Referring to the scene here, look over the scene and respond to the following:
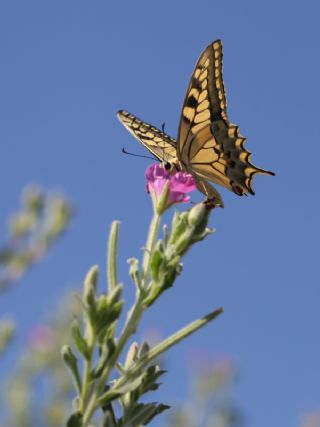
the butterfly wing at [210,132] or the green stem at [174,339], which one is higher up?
the butterfly wing at [210,132]

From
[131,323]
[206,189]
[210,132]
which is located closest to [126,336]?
[131,323]

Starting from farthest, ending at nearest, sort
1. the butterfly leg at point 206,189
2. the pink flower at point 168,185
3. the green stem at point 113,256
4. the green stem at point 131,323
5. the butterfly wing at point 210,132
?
the butterfly wing at point 210,132
the butterfly leg at point 206,189
the pink flower at point 168,185
the green stem at point 113,256
the green stem at point 131,323

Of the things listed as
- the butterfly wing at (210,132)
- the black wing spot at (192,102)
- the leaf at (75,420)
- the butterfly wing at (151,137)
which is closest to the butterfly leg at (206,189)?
the butterfly wing at (210,132)

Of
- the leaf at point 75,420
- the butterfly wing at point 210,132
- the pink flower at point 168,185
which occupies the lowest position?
the leaf at point 75,420

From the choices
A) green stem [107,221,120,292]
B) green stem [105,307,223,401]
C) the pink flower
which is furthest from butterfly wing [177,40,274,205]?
green stem [105,307,223,401]

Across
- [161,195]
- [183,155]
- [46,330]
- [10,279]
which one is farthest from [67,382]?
[161,195]

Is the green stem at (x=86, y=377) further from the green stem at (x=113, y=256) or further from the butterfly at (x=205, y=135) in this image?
the butterfly at (x=205, y=135)

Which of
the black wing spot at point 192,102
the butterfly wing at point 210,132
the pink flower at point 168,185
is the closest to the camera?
the pink flower at point 168,185

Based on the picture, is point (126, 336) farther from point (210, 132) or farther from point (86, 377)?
point (210, 132)
